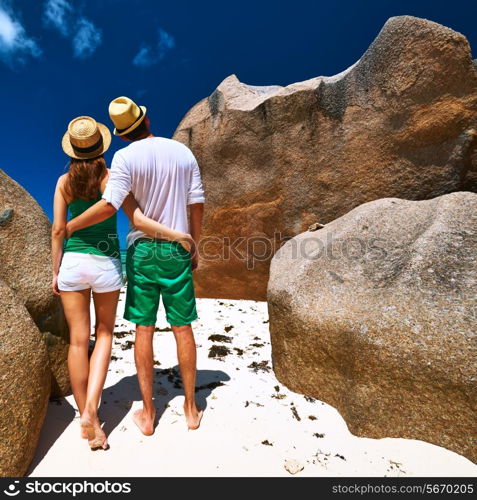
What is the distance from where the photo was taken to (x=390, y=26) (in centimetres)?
502

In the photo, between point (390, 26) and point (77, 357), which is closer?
point (77, 357)

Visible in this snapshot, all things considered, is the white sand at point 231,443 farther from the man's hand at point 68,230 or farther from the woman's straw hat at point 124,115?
the woman's straw hat at point 124,115

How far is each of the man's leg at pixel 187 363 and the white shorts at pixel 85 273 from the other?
705mm

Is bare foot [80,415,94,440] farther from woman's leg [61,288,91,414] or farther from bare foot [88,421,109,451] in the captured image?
woman's leg [61,288,91,414]

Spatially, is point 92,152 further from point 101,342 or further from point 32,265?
point 101,342

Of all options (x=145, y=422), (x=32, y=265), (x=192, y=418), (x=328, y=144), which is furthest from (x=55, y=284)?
(x=328, y=144)

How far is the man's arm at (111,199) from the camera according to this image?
9.37ft

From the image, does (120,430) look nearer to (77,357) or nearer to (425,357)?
(77,357)

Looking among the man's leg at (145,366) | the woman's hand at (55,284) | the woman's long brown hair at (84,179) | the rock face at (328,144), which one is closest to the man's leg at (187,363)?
the man's leg at (145,366)

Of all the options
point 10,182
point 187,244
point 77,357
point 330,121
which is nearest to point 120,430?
point 77,357

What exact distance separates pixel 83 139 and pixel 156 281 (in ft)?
4.21

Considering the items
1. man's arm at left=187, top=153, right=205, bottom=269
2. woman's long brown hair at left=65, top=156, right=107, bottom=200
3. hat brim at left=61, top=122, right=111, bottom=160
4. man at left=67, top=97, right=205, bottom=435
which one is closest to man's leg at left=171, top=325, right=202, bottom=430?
man at left=67, top=97, right=205, bottom=435

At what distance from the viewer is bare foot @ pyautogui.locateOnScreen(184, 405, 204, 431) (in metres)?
3.12

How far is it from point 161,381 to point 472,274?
128 inches
